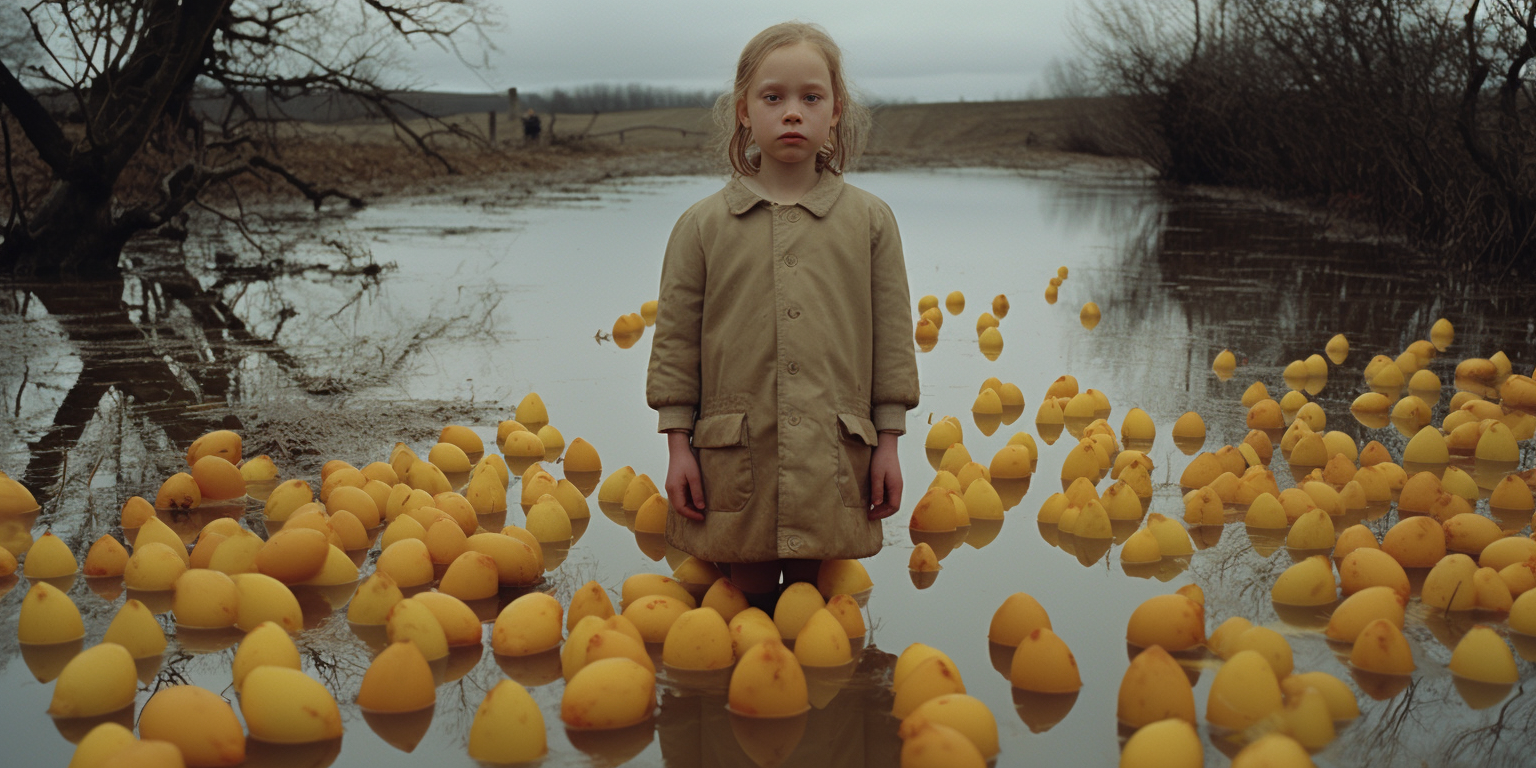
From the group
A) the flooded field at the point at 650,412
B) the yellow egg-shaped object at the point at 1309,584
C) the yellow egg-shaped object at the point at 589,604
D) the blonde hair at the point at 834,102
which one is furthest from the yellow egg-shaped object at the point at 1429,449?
the yellow egg-shaped object at the point at 589,604

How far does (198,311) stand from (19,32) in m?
5.46

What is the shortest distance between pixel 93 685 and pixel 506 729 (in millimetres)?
820

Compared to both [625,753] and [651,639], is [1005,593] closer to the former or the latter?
[651,639]

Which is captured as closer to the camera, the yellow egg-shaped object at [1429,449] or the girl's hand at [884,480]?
the girl's hand at [884,480]

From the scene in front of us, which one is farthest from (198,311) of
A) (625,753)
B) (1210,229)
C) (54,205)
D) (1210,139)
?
(1210,139)

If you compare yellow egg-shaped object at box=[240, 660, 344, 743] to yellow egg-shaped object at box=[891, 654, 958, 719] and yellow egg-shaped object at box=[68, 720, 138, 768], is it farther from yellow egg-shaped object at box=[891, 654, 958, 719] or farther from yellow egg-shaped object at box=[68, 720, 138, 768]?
yellow egg-shaped object at box=[891, 654, 958, 719]

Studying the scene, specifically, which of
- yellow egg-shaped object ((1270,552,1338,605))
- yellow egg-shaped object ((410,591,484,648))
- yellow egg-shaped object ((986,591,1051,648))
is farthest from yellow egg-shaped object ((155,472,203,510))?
yellow egg-shaped object ((1270,552,1338,605))

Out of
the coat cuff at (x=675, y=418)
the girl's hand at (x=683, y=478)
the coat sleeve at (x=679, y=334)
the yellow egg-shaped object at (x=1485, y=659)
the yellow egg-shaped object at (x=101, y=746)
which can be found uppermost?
the coat sleeve at (x=679, y=334)

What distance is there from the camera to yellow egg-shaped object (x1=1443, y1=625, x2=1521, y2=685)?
8.27 feet

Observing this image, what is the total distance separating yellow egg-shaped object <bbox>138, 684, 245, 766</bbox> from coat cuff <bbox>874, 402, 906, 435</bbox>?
1512 millimetres

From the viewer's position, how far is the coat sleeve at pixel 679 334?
9.46 ft

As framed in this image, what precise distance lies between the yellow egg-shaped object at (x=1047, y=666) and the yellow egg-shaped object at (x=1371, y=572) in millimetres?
931

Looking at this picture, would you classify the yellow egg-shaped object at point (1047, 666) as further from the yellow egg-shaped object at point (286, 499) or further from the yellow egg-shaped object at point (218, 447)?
the yellow egg-shaped object at point (218, 447)

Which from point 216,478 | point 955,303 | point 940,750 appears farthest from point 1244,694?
point 955,303
